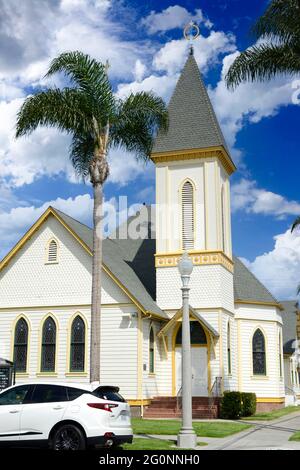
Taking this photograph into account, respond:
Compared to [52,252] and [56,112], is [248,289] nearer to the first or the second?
[52,252]

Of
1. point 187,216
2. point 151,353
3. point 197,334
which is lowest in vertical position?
point 151,353

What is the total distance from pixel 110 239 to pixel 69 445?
21319 mm

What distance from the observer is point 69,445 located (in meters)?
12.5

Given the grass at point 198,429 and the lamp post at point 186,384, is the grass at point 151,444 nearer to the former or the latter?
the lamp post at point 186,384

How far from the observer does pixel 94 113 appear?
2134 cm

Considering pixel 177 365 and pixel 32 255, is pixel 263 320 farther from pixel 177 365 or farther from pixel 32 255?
pixel 32 255

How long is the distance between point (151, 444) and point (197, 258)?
14.0 m

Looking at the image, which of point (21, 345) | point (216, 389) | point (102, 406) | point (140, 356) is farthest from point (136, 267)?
point (102, 406)

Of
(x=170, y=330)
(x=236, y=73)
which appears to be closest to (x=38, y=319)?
(x=170, y=330)

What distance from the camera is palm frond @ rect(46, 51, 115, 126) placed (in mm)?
21328

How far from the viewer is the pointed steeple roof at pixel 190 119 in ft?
96.0

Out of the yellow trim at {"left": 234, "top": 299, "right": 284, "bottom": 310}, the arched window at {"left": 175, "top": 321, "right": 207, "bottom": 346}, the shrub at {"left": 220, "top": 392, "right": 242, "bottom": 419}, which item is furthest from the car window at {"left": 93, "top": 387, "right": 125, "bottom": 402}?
the yellow trim at {"left": 234, "top": 299, "right": 284, "bottom": 310}

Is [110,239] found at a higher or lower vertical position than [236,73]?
lower
